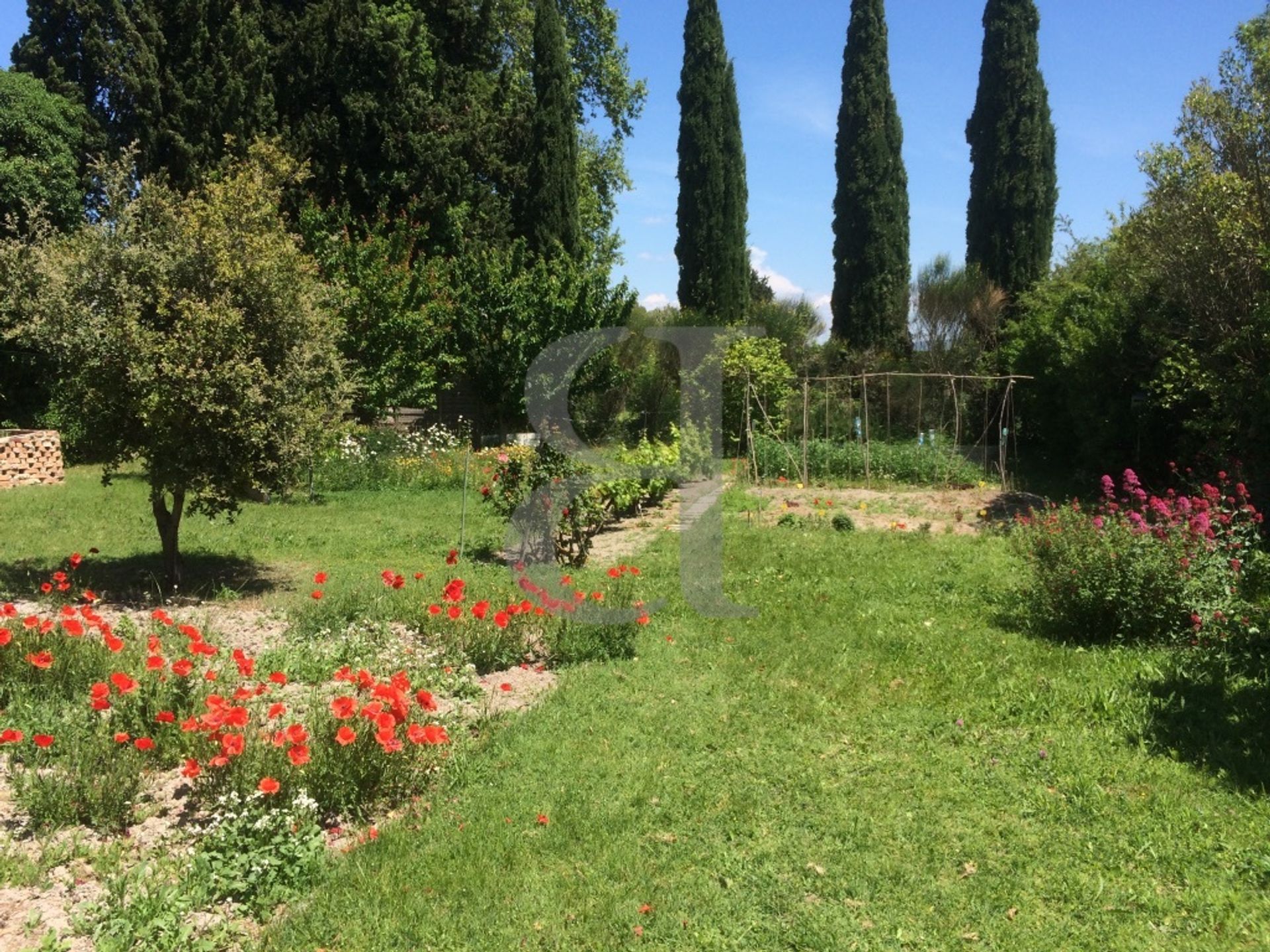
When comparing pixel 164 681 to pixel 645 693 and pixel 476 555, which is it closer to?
pixel 645 693

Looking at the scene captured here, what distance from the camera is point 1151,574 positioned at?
235 inches

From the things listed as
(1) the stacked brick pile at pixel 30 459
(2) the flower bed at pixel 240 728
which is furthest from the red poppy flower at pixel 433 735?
(1) the stacked brick pile at pixel 30 459

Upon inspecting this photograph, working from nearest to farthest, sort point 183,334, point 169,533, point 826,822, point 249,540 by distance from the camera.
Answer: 1. point 826,822
2. point 183,334
3. point 169,533
4. point 249,540

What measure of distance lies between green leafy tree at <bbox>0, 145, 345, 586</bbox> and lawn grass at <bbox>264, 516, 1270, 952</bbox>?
3433mm

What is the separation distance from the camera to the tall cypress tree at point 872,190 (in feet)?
78.6

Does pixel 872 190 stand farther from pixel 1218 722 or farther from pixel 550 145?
pixel 1218 722

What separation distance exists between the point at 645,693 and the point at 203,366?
13.8 ft

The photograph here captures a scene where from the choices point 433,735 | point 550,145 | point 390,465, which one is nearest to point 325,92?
point 550,145

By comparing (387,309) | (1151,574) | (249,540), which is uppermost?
(387,309)

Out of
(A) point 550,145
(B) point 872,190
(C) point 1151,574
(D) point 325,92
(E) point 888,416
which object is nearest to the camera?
(C) point 1151,574

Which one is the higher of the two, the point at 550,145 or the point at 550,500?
the point at 550,145

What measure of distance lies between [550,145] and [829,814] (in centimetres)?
1866

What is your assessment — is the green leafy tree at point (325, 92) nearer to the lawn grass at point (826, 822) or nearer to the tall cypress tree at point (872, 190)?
the tall cypress tree at point (872, 190)

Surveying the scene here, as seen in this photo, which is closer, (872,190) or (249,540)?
(249,540)
